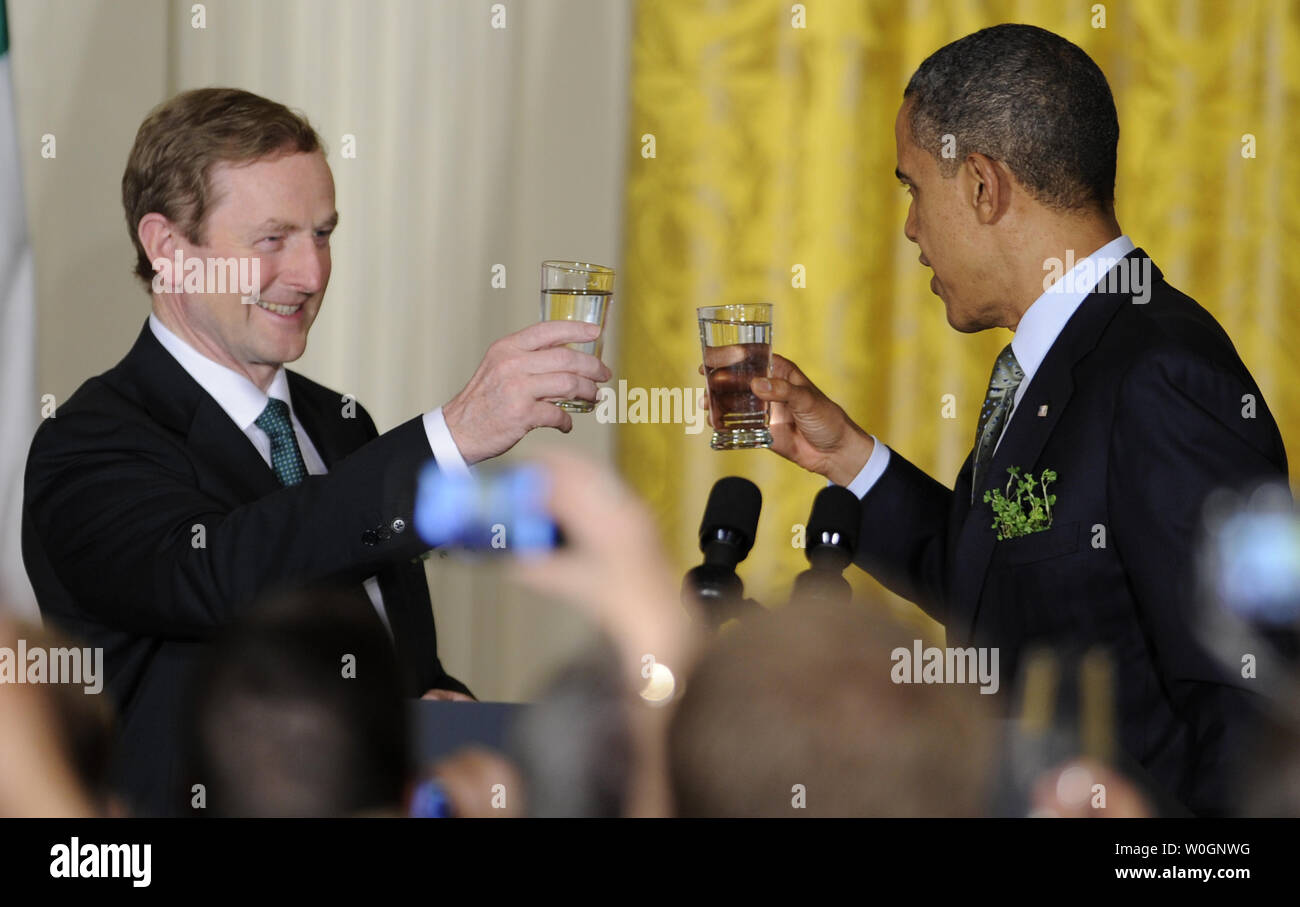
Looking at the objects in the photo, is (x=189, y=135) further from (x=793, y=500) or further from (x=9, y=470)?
(x=793, y=500)

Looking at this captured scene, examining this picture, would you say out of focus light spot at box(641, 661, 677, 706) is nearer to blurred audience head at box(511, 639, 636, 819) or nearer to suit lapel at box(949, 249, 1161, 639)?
blurred audience head at box(511, 639, 636, 819)

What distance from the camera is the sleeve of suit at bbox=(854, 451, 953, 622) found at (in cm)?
235

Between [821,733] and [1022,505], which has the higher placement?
[1022,505]

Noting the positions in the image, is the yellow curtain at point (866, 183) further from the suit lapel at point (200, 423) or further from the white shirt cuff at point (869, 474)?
the suit lapel at point (200, 423)

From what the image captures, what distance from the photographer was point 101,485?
1.91m

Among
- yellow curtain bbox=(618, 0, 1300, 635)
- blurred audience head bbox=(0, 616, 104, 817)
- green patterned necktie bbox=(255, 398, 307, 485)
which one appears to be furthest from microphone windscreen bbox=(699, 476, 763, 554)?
yellow curtain bbox=(618, 0, 1300, 635)

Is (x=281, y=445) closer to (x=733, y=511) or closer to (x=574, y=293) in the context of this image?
(x=574, y=293)

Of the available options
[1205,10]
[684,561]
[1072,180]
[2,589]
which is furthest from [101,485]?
[1205,10]

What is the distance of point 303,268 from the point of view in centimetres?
214

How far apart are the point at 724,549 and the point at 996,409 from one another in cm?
93

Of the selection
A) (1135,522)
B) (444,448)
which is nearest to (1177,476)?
(1135,522)

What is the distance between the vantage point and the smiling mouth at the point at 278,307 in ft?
6.79

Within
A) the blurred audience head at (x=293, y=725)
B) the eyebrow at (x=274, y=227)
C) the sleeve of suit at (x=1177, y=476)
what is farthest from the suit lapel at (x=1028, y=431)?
the blurred audience head at (x=293, y=725)

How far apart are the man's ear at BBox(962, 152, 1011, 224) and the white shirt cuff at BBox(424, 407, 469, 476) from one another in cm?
83
